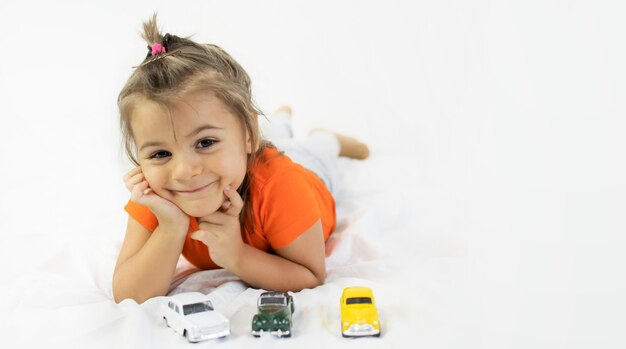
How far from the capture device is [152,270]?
2045mm

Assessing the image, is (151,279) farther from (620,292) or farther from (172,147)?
(620,292)

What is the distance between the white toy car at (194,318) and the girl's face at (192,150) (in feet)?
0.81

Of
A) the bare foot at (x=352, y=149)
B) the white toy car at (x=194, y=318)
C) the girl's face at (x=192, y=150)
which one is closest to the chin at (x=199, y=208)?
the girl's face at (x=192, y=150)

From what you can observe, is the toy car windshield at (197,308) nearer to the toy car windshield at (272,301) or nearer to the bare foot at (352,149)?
the toy car windshield at (272,301)

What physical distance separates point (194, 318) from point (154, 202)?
34 centimetres

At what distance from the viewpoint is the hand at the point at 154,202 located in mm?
1984

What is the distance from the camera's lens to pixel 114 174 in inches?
123

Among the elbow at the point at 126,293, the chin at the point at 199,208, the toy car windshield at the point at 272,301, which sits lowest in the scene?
the toy car windshield at the point at 272,301

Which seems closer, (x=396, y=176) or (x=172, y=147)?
(x=172, y=147)

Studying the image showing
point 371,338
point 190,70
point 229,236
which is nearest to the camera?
point 371,338

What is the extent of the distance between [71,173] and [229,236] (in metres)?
1.35

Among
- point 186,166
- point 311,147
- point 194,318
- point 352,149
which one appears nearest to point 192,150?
point 186,166

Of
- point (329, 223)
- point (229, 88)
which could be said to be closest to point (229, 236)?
point (229, 88)

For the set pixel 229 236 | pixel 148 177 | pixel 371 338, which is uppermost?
pixel 148 177
